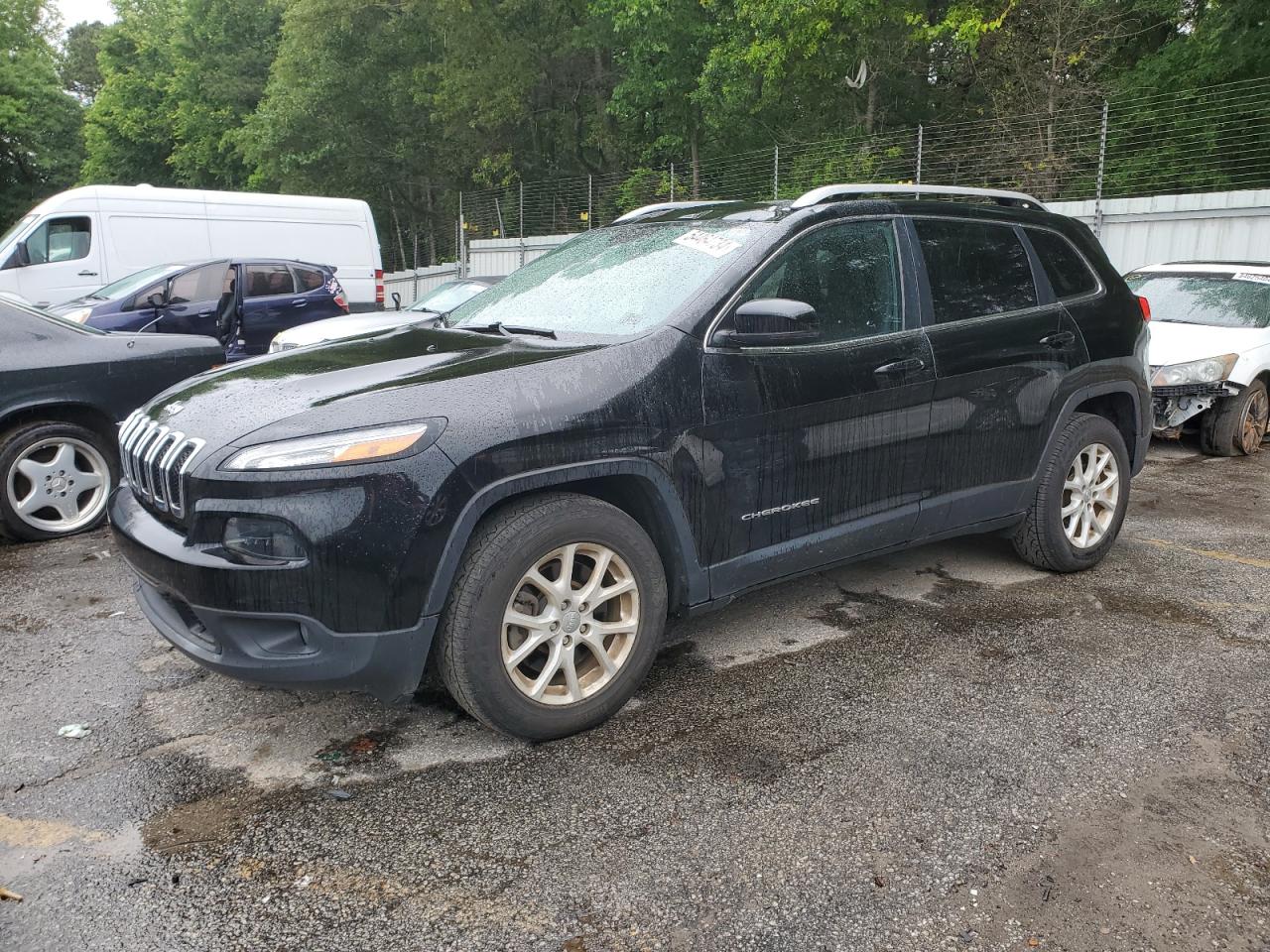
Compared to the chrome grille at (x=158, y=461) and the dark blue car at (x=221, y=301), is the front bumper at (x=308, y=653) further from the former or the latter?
the dark blue car at (x=221, y=301)

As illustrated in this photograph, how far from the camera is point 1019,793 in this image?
9.38 feet

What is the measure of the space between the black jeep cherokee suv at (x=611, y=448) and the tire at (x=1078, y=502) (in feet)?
0.08

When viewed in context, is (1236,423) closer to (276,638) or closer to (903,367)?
(903,367)

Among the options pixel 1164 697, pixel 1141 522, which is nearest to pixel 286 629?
pixel 1164 697

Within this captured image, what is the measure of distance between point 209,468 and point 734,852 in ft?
5.97

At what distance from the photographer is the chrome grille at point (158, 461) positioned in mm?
2934

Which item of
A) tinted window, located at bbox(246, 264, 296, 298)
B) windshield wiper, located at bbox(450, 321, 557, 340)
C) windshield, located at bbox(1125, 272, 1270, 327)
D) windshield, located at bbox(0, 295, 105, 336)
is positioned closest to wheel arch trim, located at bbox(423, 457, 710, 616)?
windshield wiper, located at bbox(450, 321, 557, 340)

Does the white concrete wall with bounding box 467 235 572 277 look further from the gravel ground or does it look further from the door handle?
the gravel ground

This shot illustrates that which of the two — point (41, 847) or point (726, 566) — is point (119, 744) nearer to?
point (41, 847)

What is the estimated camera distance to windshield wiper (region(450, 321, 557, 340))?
363 cm

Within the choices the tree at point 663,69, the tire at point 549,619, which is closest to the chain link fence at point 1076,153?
the tree at point 663,69

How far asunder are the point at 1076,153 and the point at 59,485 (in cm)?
1389

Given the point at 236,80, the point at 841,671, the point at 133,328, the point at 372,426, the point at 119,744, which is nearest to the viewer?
the point at 372,426

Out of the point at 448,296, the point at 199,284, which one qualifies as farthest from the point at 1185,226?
the point at 199,284
